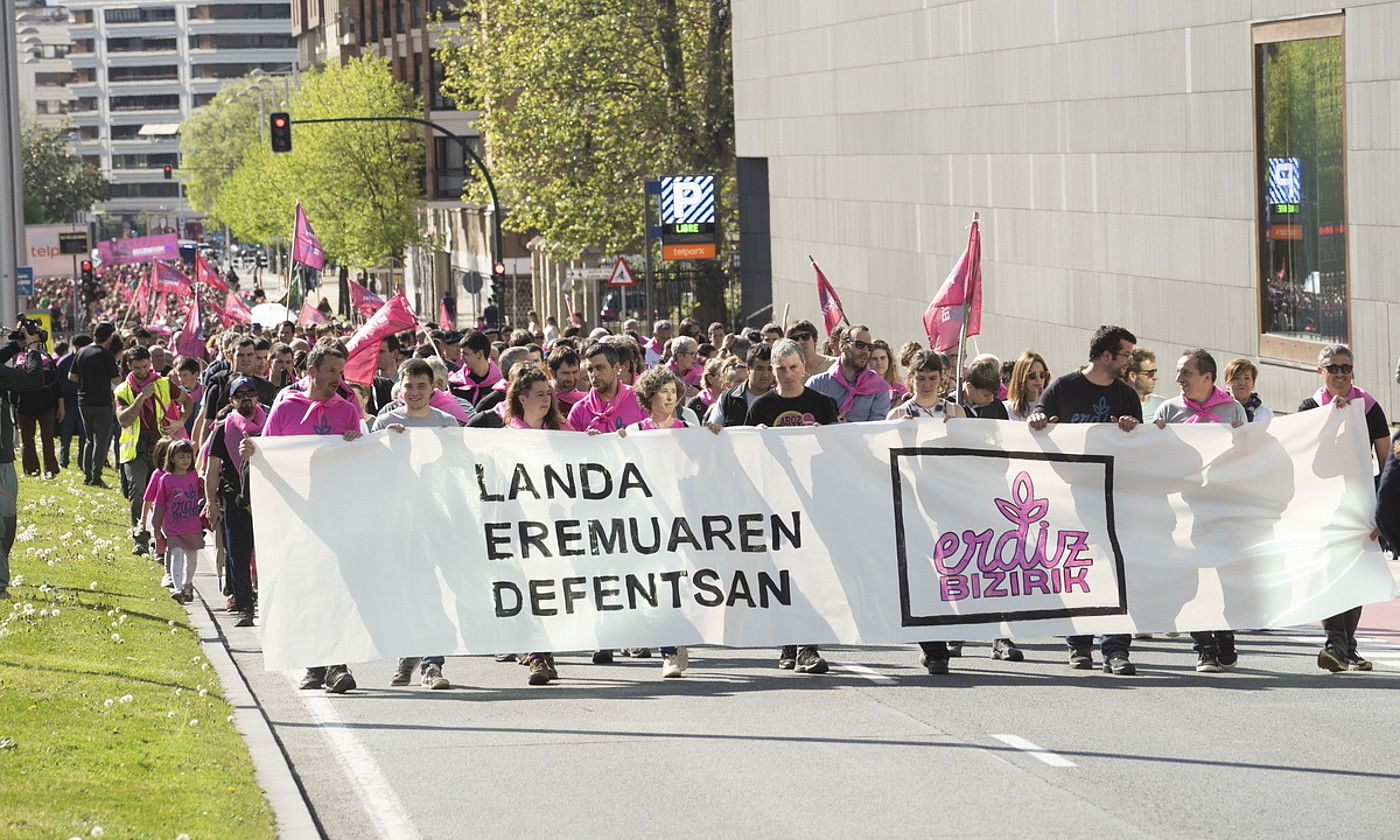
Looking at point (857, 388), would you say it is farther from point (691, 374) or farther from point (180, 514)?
point (180, 514)

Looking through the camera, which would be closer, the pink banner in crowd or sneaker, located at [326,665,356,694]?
sneaker, located at [326,665,356,694]

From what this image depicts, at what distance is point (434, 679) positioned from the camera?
1196 centimetres

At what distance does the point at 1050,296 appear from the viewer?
30.1 m

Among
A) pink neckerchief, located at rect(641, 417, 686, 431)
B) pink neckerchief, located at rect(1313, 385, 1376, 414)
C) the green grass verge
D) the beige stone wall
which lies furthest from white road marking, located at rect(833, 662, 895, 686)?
the beige stone wall

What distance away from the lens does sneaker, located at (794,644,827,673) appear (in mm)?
12305

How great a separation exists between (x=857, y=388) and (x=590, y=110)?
114ft


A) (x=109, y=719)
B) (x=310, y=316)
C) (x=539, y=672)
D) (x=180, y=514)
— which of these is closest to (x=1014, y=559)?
(x=539, y=672)

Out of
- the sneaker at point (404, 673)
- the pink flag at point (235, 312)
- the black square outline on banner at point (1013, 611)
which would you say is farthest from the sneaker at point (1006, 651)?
the pink flag at point (235, 312)

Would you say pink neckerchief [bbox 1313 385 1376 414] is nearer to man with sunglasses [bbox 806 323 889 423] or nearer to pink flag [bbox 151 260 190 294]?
man with sunglasses [bbox 806 323 889 423]

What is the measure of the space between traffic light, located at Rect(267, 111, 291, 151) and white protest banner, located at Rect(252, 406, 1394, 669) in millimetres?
36150

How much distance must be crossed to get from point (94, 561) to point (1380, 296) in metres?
11.8

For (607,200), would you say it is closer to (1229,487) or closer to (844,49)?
(844,49)

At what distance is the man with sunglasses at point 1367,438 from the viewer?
11.9 m

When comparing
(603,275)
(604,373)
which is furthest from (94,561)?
(603,275)
